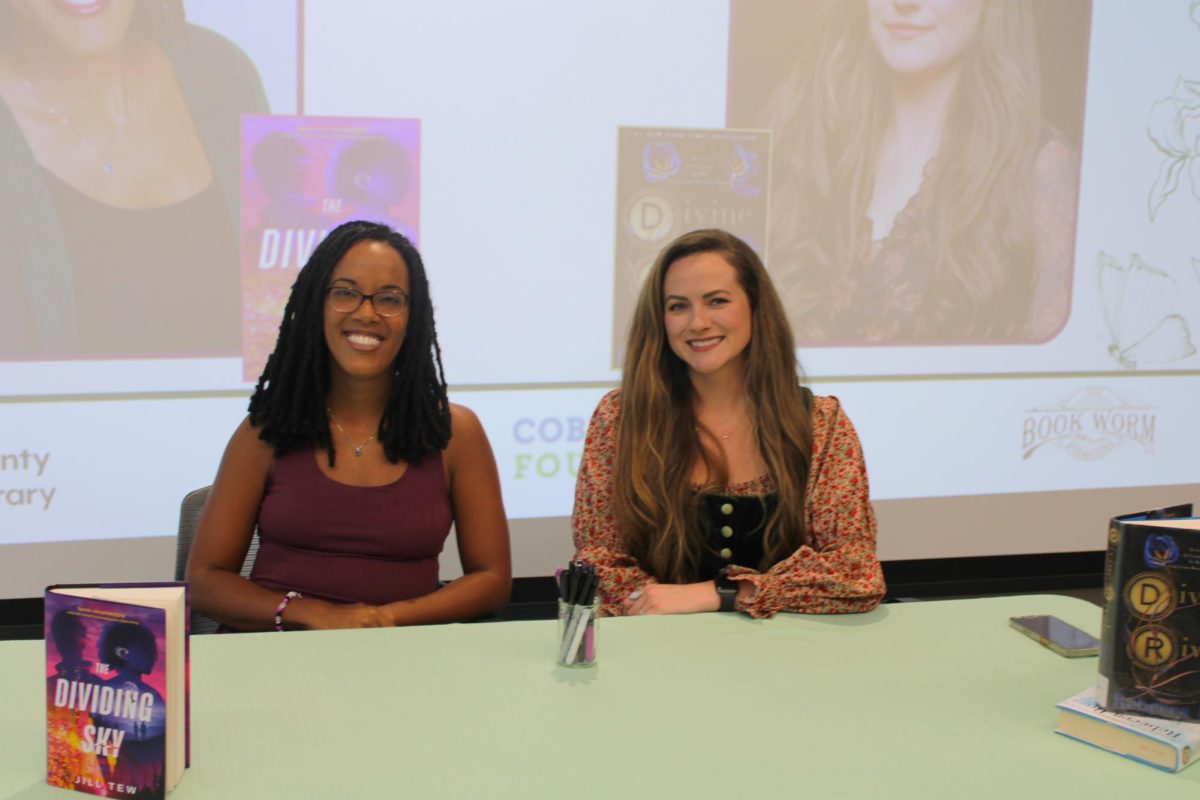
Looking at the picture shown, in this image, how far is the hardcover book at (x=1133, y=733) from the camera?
1312 mm

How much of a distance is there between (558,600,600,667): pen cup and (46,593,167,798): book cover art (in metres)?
0.56

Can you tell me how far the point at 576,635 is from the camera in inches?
61.3

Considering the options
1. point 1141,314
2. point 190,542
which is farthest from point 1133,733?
point 1141,314

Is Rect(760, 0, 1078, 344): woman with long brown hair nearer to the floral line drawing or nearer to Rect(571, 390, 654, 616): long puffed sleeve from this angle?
the floral line drawing

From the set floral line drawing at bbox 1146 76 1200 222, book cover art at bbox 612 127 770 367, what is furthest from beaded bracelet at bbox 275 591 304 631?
floral line drawing at bbox 1146 76 1200 222

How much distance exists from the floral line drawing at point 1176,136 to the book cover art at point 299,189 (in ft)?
8.28

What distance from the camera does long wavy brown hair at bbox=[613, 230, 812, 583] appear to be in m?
2.09

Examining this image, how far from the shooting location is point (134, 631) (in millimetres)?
1182

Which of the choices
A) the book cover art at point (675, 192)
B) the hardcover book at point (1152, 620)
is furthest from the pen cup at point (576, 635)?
the book cover art at point (675, 192)

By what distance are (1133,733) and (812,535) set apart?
81cm

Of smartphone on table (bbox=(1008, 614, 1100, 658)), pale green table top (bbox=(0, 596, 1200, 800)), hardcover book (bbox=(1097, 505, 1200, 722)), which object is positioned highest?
hardcover book (bbox=(1097, 505, 1200, 722))

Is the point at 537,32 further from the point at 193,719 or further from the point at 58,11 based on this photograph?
the point at 193,719

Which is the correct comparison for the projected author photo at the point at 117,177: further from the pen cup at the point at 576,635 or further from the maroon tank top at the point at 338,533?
the pen cup at the point at 576,635

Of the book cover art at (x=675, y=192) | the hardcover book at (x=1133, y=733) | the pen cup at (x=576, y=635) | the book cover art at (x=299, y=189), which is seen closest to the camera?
the hardcover book at (x=1133, y=733)
